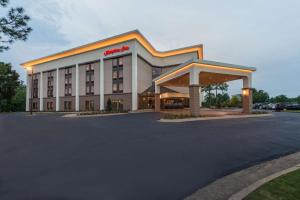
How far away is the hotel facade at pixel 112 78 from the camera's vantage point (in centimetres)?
3297

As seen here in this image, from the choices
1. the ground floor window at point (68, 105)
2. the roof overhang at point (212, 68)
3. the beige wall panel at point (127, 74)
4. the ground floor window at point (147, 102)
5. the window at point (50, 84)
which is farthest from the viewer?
the window at point (50, 84)

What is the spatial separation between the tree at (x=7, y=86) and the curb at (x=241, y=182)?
2704 inches

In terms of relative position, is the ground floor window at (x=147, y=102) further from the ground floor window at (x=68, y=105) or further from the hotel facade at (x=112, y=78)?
the ground floor window at (x=68, y=105)

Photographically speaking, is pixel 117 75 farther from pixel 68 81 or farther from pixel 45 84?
pixel 45 84

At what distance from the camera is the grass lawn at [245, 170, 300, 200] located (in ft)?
10.2

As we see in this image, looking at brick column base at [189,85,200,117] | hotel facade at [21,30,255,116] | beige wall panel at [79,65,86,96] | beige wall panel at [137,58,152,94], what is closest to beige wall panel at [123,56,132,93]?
hotel facade at [21,30,255,116]

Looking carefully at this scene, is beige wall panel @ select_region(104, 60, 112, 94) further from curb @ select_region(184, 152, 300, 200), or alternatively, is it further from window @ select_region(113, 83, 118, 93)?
curb @ select_region(184, 152, 300, 200)

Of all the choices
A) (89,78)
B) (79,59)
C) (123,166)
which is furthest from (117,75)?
(123,166)

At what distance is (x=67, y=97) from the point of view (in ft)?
138

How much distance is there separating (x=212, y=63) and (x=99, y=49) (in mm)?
27649

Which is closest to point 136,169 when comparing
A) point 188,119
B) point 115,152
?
point 115,152

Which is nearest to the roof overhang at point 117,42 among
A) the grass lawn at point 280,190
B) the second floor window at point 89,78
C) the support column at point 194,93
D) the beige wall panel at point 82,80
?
the second floor window at point 89,78

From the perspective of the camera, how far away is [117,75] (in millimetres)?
35312

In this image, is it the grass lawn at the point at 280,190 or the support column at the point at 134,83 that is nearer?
the grass lawn at the point at 280,190
